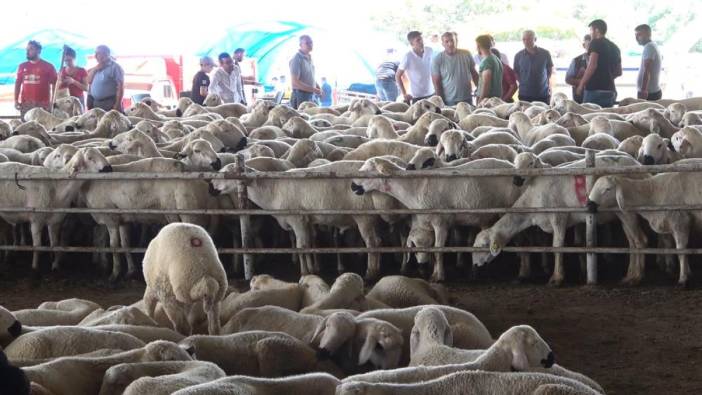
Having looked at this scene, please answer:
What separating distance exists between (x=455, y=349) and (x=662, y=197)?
457 cm

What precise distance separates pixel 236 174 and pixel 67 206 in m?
2.21

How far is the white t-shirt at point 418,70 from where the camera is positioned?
18.0 metres

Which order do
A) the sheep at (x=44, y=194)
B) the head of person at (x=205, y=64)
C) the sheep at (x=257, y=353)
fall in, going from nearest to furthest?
the sheep at (x=257, y=353), the sheep at (x=44, y=194), the head of person at (x=205, y=64)

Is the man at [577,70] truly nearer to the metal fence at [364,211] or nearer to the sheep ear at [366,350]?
the metal fence at [364,211]

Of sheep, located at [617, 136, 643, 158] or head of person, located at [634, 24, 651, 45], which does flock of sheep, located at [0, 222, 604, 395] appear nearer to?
sheep, located at [617, 136, 643, 158]

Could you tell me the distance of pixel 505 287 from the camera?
916cm

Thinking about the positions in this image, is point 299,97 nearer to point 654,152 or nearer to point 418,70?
point 418,70

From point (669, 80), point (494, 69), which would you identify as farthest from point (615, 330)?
point (669, 80)

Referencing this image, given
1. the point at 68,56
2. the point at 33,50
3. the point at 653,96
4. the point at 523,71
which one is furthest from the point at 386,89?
the point at 33,50

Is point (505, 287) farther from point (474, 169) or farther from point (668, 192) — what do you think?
point (668, 192)

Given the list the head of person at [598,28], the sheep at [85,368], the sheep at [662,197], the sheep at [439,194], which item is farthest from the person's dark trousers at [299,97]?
the sheep at [85,368]

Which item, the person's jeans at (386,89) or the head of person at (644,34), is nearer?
the head of person at (644,34)

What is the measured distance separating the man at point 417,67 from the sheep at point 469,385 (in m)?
14.2

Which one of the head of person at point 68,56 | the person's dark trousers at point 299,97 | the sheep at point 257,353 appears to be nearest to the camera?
the sheep at point 257,353
